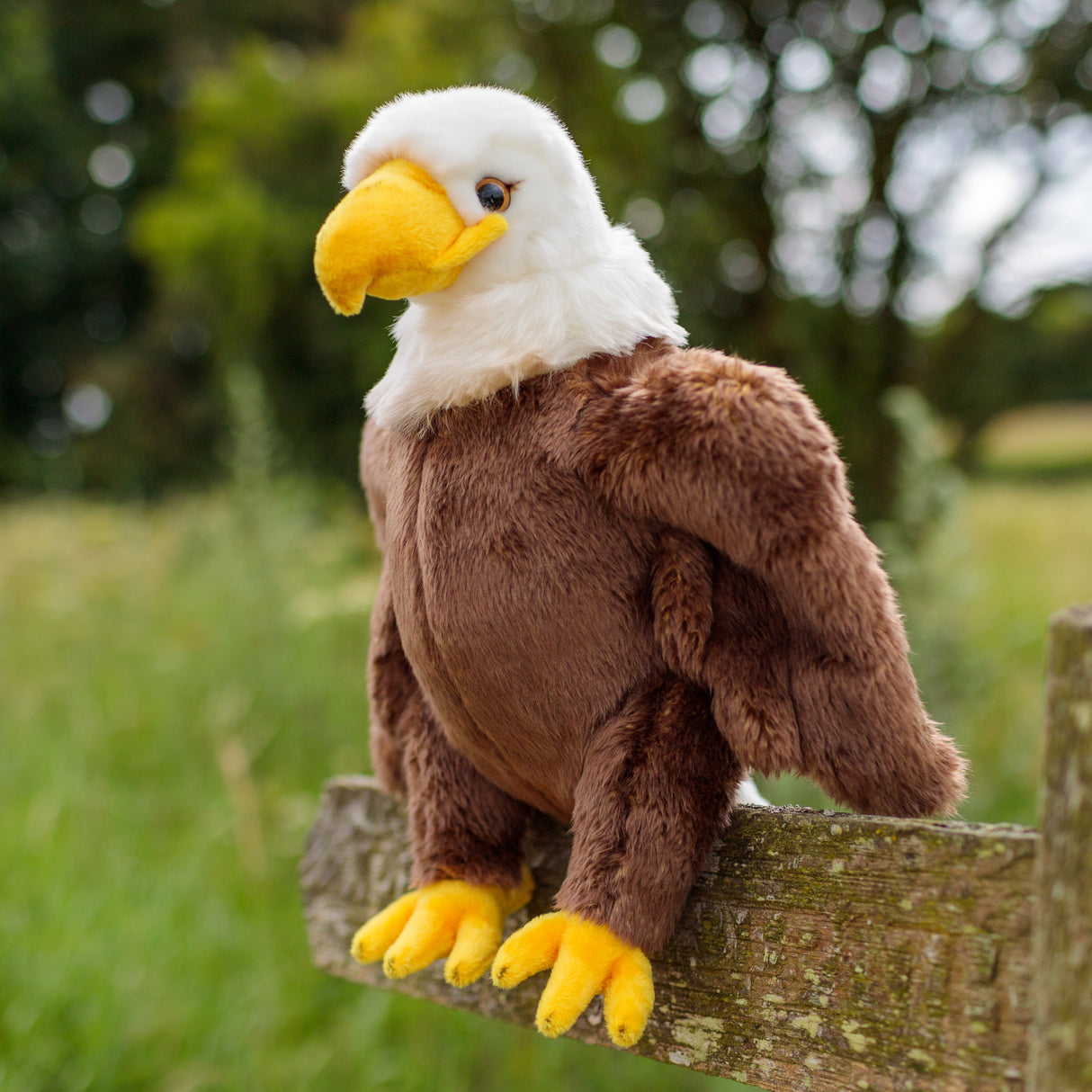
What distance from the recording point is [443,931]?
61 centimetres

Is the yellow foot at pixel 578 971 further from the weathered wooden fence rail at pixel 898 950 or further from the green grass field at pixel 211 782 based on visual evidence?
the green grass field at pixel 211 782

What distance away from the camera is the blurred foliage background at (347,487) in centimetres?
160

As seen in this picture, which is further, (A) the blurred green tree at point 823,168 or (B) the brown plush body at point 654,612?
(A) the blurred green tree at point 823,168

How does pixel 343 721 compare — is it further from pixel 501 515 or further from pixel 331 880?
pixel 501 515

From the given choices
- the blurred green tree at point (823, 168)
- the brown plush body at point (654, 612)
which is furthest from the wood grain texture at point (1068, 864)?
the blurred green tree at point (823, 168)

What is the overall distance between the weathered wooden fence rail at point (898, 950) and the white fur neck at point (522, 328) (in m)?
0.29

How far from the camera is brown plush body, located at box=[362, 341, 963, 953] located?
1.66 feet

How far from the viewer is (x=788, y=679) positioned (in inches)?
20.7

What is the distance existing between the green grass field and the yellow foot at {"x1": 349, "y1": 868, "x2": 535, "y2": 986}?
1.01 m

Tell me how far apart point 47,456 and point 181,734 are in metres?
4.38

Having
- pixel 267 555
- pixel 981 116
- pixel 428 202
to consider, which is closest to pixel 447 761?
pixel 428 202

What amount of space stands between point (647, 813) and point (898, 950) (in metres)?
0.15

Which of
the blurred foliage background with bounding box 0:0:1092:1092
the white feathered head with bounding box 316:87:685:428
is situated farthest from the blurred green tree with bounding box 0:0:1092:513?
the white feathered head with bounding box 316:87:685:428

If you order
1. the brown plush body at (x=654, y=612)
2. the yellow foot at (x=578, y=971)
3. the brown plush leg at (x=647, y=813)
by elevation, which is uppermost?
the brown plush body at (x=654, y=612)
